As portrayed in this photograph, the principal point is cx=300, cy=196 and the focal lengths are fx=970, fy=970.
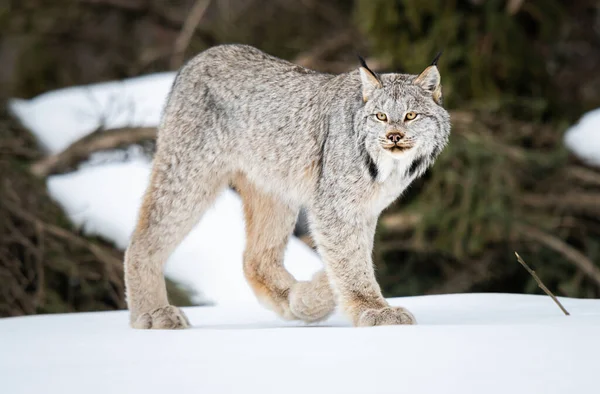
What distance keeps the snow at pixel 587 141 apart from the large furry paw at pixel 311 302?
408 centimetres

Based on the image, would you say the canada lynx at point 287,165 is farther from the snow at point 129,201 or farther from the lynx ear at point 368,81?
the snow at point 129,201

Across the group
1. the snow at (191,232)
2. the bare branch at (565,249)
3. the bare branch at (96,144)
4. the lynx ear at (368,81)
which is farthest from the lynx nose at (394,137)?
the bare branch at (565,249)

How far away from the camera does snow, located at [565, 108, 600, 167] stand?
310 inches

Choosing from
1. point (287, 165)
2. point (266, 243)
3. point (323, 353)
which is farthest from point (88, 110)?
point (323, 353)

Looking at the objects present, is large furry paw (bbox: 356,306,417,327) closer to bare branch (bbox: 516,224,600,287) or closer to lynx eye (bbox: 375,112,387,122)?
lynx eye (bbox: 375,112,387,122)

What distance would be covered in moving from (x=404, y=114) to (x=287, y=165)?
76cm

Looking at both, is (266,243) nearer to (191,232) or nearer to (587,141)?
(191,232)

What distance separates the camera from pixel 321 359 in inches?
114

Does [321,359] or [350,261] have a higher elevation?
[321,359]

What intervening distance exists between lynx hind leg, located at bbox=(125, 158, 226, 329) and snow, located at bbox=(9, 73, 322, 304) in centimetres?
114

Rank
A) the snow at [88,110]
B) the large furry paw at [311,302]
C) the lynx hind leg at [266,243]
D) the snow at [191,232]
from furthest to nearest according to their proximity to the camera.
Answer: the snow at [88,110]
the snow at [191,232]
the lynx hind leg at [266,243]
the large furry paw at [311,302]

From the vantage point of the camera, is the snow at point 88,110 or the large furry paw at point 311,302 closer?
the large furry paw at point 311,302

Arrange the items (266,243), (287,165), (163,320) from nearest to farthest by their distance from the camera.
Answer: (163,320) → (287,165) → (266,243)

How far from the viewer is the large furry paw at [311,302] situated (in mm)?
4375
